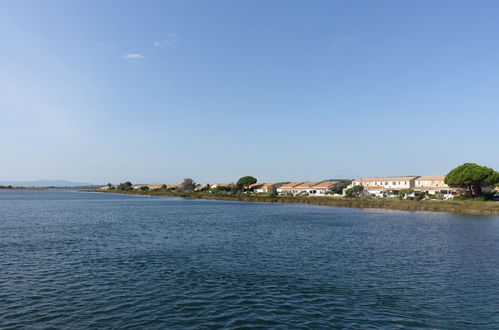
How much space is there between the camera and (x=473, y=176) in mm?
94250

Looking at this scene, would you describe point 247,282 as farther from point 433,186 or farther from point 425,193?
point 433,186

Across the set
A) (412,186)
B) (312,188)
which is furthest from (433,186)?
(312,188)

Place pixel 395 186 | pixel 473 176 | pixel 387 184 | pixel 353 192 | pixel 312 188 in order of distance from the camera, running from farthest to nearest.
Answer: pixel 312 188 → pixel 387 184 → pixel 395 186 → pixel 353 192 → pixel 473 176

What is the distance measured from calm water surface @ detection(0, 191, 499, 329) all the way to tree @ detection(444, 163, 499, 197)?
210ft

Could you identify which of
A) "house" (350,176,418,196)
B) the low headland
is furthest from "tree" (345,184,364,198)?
"house" (350,176,418,196)

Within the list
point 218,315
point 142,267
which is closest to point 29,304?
point 142,267

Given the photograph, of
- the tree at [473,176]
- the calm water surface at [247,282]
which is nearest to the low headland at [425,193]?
the tree at [473,176]

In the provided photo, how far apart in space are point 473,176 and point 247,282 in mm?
97173

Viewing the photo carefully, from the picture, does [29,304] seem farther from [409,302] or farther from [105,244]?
[409,302]

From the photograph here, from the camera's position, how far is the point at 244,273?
25.6m

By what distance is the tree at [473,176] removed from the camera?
9419 centimetres

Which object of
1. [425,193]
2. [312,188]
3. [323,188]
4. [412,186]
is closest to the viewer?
[425,193]

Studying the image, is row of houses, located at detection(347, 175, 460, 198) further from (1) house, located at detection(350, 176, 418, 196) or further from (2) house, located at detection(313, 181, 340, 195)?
(2) house, located at detection(313, 181, 340, 195)

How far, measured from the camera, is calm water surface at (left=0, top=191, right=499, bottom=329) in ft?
56.3
